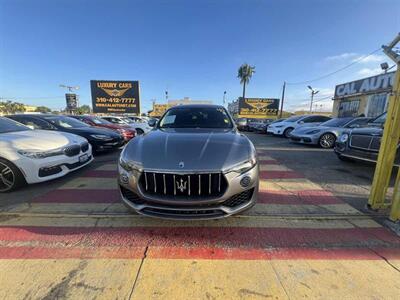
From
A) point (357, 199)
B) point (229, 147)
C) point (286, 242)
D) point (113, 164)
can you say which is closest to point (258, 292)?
point (286, 242)

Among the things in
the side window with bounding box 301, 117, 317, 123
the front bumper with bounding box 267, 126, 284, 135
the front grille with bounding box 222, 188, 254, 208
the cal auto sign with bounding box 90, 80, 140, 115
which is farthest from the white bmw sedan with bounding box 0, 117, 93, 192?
the cal auto sign with bounding box 90, 80, 140, 115

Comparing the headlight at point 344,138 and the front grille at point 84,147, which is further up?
the headlight at point 344,138

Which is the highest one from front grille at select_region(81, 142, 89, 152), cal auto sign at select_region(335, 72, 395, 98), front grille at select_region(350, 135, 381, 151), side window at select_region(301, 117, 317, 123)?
cal auto sign at select_region(335, 72, 395, 98)

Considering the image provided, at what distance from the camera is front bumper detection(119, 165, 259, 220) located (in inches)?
82.7

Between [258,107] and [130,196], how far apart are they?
32.8 meters

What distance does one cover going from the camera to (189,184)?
211 cm

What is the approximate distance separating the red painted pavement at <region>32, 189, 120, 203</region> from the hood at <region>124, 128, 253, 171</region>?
52.7 inches

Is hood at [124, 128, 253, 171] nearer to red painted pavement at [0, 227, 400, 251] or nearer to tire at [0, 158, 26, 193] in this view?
red painted pavement at [0, 227, 400, 251]

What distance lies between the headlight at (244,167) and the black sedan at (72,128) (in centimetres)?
575

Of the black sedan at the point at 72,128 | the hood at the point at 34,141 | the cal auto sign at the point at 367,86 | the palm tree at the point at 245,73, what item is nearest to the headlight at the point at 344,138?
the hood at the point at 34,141

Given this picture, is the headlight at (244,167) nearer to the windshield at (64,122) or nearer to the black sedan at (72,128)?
the black sedan at (72,128)

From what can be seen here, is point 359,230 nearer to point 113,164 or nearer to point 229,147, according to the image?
point 229,147

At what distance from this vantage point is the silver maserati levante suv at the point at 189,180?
2107 millimetres

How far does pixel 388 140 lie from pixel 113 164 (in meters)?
5.85
